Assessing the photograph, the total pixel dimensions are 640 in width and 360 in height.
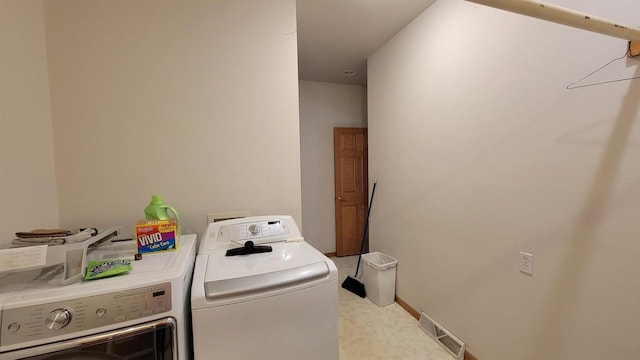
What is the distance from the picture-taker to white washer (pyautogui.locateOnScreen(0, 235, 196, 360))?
0.71 meters

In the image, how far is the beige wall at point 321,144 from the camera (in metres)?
3.78

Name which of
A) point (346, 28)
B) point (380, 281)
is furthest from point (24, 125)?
point (380, 281)

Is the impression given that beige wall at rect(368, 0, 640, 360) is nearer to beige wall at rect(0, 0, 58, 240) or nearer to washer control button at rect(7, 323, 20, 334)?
washer control button at rect(7, 323, 20, 334)

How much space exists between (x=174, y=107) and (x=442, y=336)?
2.57 metres

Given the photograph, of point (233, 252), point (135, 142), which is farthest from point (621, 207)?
point (135, 142)

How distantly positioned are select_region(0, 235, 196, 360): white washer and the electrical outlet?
1.75 metres

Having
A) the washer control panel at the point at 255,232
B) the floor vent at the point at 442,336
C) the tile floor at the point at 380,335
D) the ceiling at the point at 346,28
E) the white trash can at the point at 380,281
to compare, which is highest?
the ceiling at the point at 346,28

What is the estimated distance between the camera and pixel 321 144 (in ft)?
12.7

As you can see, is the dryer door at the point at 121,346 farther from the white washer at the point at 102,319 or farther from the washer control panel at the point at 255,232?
the washer control panel at the point at 255,232

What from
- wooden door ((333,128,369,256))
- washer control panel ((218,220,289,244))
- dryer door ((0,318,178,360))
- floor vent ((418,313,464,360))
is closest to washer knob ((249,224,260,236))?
washer control panel ((218,220,289,244))

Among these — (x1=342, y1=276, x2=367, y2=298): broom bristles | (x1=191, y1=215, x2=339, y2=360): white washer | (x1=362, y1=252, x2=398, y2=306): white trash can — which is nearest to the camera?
(x1=191, y1=215, x2=339, y2=360): white washer

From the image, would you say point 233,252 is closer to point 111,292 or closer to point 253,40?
point 111,292

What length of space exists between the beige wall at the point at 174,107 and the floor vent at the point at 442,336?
147 centimetres

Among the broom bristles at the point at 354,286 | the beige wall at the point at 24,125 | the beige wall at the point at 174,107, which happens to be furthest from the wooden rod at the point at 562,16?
the broom bristles at the point at 354,286
